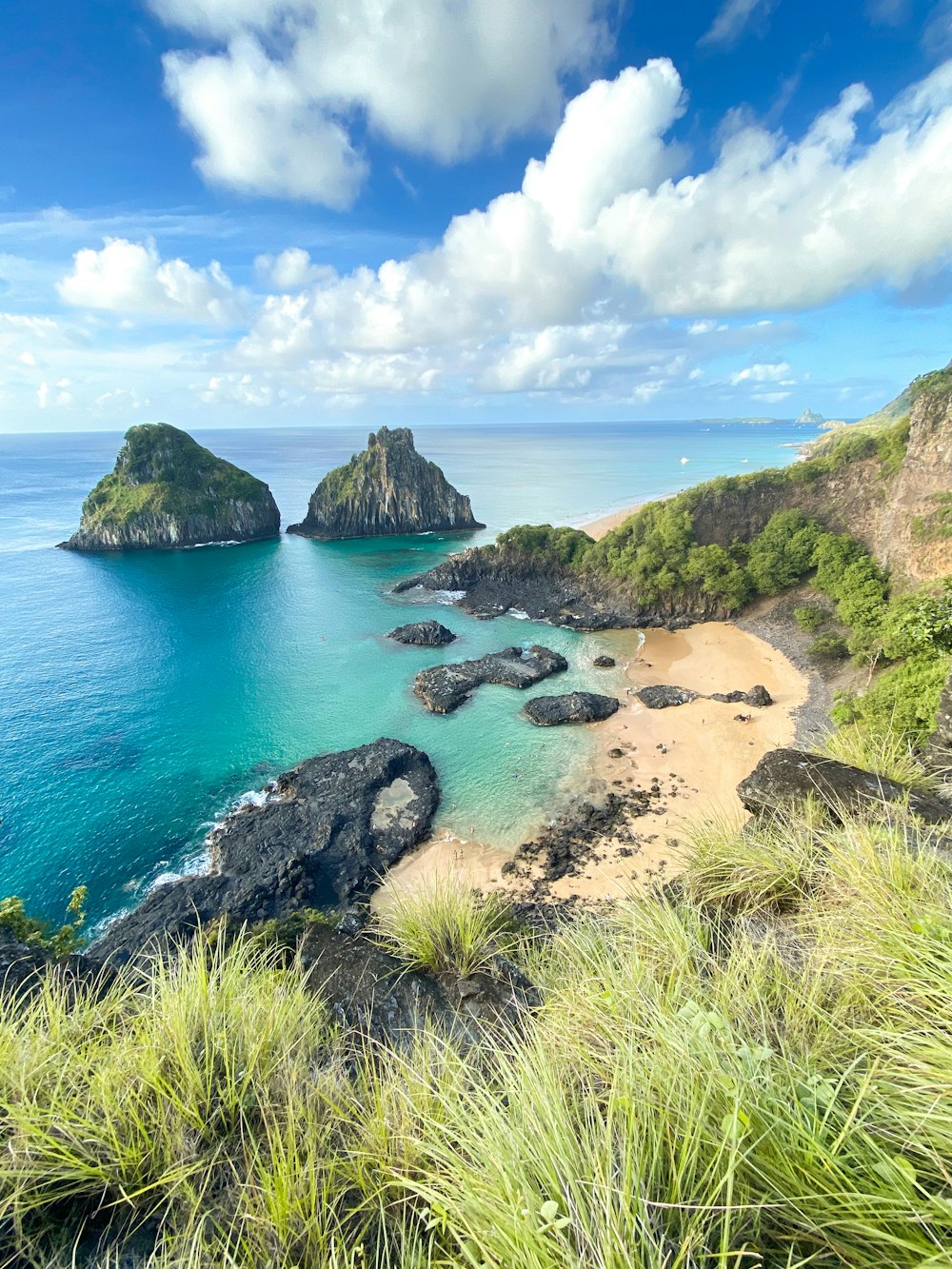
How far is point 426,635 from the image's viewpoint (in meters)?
37.4

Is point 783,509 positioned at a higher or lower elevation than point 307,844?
higher

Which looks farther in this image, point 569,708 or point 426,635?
point 426,635

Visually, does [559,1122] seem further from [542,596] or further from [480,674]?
[542,596]

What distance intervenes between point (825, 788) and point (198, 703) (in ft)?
98.7

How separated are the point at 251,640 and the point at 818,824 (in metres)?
38.1

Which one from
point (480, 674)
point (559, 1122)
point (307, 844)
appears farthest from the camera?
point (480, 674)

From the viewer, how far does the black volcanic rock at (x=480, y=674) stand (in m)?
29.6

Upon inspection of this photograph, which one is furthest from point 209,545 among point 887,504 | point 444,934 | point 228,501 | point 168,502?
point 444,934

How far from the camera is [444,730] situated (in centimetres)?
2716

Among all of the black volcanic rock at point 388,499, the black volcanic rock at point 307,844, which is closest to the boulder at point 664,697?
the black volcanic rock at point 307,844

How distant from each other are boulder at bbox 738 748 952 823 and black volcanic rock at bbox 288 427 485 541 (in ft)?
225

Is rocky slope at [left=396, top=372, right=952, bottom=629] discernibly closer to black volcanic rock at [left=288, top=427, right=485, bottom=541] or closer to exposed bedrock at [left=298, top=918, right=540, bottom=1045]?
black volcanic rock at [left=288, top=427, right=485, bottom=541]

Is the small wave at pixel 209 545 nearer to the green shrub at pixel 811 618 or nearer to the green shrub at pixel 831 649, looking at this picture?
the green shrub at pixel 811 618

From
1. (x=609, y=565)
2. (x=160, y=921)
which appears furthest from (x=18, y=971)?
(x=609, y=565)
